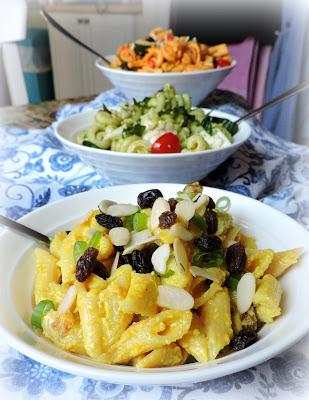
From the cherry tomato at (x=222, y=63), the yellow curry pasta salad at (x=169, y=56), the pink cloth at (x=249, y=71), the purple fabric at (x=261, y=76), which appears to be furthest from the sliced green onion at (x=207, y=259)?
the purple fabric at (x=261, y=76)

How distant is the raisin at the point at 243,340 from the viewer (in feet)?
1.74

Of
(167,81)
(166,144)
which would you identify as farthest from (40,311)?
(167,81)

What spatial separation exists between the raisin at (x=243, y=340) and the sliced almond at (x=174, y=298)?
0.07 m

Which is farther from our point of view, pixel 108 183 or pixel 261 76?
pixel 261 76

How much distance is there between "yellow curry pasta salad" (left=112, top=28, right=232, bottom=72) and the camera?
157 cm

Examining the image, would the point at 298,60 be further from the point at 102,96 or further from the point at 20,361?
the point at 20,361

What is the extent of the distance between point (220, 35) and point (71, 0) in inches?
62.2

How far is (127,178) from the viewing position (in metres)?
0.99

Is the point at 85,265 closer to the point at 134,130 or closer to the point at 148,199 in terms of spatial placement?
the point at 148,199

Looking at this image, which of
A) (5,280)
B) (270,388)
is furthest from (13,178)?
(270,388)

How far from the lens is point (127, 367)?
505mm

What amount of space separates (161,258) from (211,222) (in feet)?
0.32

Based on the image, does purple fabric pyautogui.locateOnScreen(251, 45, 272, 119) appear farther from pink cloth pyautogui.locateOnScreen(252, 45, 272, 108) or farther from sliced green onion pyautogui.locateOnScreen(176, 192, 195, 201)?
sliced green onion pyautogui.locateOnScreen(176, 192, 195, 201)

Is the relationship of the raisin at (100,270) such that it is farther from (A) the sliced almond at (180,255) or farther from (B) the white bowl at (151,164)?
(B) the white bowl at (151,164)
